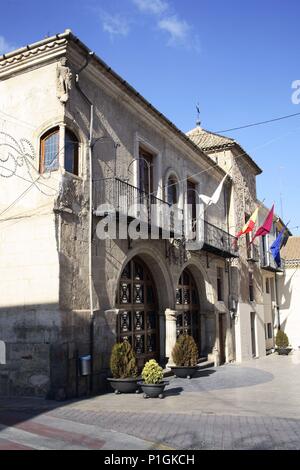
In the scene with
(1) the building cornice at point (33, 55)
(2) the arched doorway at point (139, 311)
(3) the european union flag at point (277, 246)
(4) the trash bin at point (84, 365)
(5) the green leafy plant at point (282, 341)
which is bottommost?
(5) the green leafy plant at point (282, 341)

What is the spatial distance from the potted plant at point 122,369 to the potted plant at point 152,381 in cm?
39

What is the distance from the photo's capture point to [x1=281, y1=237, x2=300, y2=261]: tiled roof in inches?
1192

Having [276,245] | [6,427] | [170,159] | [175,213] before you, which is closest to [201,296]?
[175,213]

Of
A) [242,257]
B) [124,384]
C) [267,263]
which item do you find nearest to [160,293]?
[124,384]

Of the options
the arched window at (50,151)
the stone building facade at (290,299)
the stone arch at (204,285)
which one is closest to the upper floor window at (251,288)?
the stone arch at (204,285)

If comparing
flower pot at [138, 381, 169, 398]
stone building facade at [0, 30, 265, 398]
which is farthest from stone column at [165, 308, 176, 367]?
flower pot at [138, 381, 169, 398]

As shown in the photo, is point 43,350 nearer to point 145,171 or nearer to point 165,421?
point 165,421

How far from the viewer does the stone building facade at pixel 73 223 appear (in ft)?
31.4

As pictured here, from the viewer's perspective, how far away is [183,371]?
12.8m

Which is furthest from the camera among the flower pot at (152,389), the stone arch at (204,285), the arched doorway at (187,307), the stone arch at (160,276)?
the stone arch at (204,285)

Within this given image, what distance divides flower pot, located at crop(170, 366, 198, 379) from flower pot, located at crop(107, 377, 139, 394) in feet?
9.18

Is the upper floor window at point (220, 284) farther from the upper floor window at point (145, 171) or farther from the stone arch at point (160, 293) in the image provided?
the upper floor window at point (145, 171)

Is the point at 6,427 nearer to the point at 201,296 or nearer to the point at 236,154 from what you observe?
the point at 201,296

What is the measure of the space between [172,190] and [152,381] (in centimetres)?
744
